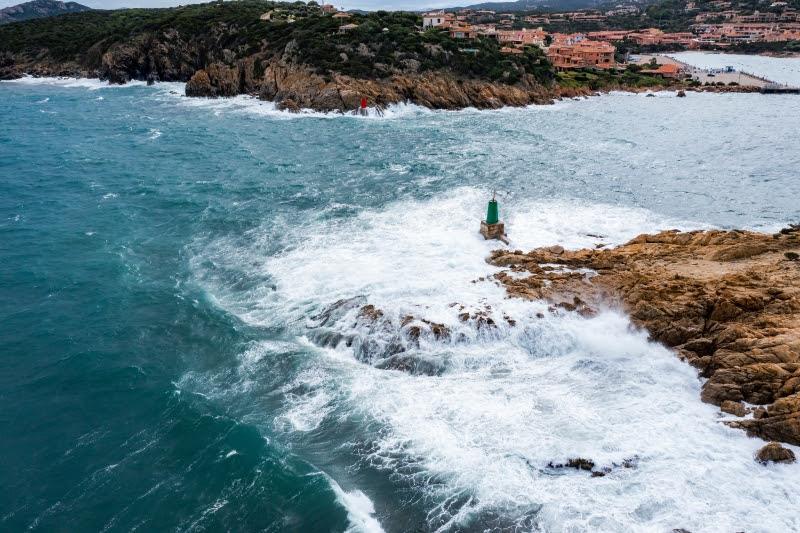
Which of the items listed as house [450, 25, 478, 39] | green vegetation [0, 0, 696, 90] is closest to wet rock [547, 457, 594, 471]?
green vegetation [0, 0, 696, 90]

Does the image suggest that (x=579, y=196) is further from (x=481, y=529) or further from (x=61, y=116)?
(x=61, y=116)

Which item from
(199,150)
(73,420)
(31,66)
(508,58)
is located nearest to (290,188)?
(199,150)

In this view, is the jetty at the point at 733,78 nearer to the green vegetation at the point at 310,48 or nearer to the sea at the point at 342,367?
the green vegetation at the point at 310,48

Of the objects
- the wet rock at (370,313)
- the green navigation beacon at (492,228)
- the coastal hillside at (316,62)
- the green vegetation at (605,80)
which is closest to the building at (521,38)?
the coastal hillside at (316,62)

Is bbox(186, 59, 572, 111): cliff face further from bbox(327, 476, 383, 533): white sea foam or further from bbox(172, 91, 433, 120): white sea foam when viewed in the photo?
bbox(327, 476, 383, 533): white sea foam

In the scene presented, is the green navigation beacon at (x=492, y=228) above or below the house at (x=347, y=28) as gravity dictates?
below

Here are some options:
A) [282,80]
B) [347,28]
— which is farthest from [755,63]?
[282,80]
